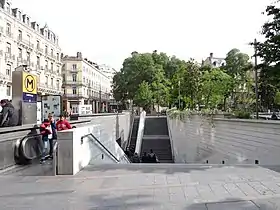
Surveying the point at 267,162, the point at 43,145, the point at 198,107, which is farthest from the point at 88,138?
the point at 198,107

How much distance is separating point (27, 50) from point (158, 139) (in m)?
26.1

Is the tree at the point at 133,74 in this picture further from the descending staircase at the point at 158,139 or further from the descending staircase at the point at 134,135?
the descending staircase at the point at 158,139

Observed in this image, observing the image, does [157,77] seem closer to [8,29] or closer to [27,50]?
[27,50]

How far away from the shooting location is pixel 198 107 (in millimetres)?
30078

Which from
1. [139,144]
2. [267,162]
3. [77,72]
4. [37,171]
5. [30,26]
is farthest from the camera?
[77,72]

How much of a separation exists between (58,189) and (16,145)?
3641 millimetres

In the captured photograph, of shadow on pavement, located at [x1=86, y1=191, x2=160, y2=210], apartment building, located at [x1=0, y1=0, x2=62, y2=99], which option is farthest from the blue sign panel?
apartment building, located at [x1=0, y1=0, x2=62, y2=99]

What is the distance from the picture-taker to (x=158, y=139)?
41969 millimetres

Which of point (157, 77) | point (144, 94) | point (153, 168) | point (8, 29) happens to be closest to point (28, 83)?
point (153, 168)

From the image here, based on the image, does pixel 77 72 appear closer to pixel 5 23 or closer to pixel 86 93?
pixel 86 93

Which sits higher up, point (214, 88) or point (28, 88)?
point (214, 88)

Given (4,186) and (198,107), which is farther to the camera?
(198,107)

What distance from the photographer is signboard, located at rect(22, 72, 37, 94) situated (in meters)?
12.8

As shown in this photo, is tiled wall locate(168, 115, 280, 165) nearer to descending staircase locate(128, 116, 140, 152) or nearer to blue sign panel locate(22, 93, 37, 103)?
blue sign panel locate(22, 93, 37, 103)
